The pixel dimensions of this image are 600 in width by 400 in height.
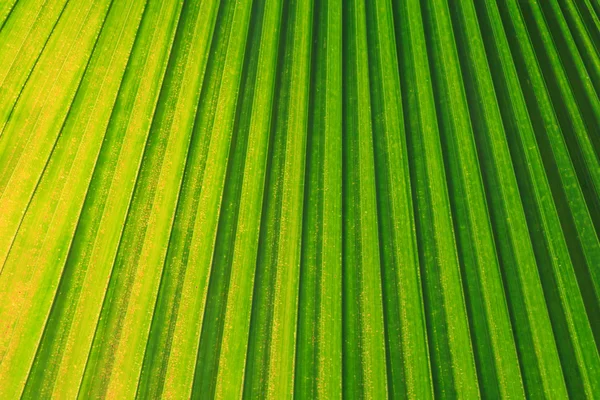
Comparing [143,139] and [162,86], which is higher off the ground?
[162,86]

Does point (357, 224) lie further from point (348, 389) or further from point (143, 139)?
point (143, 139)

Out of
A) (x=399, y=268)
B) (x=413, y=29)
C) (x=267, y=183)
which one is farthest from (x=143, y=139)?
(x=413, y=29)

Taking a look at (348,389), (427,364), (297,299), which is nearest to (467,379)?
(427,364)

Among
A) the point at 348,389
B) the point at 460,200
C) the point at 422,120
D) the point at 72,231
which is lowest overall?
the point at 348,389

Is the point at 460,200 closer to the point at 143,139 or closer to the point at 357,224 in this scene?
the point at 357,224

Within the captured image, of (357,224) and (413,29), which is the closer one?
(357,224)

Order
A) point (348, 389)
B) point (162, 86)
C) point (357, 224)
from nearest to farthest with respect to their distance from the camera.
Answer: point (348, 389) → point (357, 224) → point (162, 86)

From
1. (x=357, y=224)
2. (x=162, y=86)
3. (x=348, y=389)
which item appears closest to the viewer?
(x=348, y=389)

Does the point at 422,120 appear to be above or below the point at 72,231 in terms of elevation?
above

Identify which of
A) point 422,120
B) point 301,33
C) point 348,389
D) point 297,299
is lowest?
point 348,389
